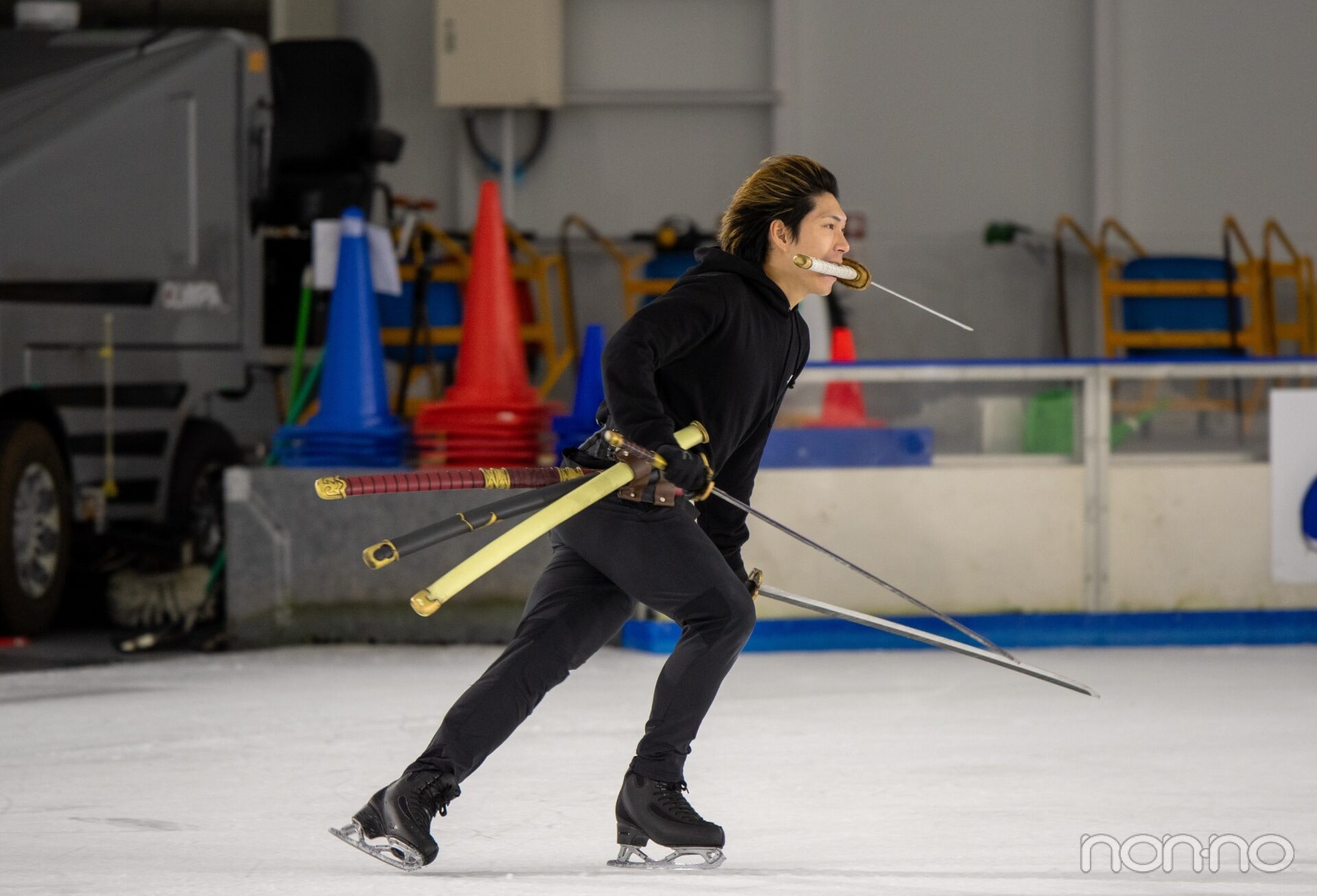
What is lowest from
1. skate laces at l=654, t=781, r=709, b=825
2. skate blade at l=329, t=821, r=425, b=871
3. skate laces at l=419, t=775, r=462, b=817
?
skate blade at l=329, t=821, r=425, b=871

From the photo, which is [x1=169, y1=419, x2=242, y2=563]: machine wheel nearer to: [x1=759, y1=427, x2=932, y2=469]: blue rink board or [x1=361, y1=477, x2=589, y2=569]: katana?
[x1=759, y1=427, x2=932, y2=469]: blue rink board

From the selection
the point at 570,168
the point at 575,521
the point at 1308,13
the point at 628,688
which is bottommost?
the point at 628,688

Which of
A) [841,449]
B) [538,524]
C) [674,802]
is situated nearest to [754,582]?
[674,802]

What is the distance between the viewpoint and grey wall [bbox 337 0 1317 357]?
12.5m

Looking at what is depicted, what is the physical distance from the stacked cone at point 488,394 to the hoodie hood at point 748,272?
11.3 feet

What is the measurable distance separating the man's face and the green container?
362 cm

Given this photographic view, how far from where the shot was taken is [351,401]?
22.6 feet

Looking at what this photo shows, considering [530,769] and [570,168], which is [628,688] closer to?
[530,769]

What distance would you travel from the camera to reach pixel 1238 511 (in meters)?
6.66

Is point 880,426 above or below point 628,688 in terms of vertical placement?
above

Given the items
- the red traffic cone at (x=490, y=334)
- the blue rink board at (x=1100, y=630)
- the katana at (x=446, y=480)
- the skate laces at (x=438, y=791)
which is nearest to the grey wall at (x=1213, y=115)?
the blue rink board at (x=1100, y=630)

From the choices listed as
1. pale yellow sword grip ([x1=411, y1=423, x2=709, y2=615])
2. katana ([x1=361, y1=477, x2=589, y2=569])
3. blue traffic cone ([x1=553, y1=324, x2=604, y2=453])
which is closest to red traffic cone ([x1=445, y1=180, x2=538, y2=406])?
blue traffic cone ([x1=553, y1=324, x2=604, y2=453])

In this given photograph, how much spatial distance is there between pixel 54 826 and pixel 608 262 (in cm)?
893

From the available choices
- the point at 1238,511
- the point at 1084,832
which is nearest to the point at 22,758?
the point at 1084,832
